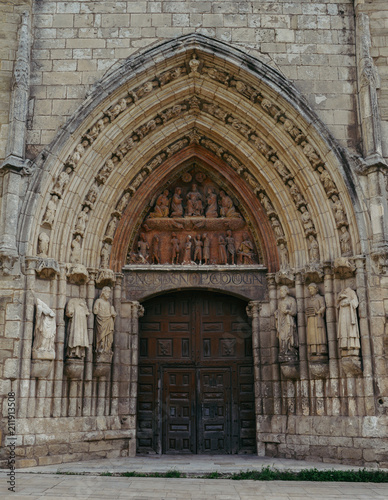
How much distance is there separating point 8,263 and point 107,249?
6.28 feet

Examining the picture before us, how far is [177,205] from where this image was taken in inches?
412

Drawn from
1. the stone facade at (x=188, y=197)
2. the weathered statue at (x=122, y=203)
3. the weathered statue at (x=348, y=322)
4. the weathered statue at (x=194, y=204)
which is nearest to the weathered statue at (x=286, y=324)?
the stone facade at (x=188, y=197)

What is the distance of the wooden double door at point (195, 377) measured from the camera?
967cm

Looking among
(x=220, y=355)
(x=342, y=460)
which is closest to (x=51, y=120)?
(x=220, y=355)

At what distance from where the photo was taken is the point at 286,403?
9.20 metres

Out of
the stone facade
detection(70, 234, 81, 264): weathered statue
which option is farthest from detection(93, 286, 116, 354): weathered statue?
detection(70, 234, 81, 264): weathered statue

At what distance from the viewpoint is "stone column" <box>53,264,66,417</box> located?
332 inches

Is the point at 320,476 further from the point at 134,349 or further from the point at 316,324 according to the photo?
the point at 134,349

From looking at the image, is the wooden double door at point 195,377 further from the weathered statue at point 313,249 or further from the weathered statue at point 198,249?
the weathered statue at point 313,249

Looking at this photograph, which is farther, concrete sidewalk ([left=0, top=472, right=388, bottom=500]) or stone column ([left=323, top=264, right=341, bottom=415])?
stone column ([left=323, top=264, right=341, bottom=415])

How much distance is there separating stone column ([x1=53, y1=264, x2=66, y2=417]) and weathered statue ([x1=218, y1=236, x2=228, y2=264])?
111 inches

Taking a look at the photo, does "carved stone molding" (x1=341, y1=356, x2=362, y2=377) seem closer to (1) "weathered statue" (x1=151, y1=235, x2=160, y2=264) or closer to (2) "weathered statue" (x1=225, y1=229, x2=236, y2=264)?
(2) "weathered statue" (x1=225, y1=229, x2=236, y2=264)

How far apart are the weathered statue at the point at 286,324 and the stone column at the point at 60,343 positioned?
135 inches

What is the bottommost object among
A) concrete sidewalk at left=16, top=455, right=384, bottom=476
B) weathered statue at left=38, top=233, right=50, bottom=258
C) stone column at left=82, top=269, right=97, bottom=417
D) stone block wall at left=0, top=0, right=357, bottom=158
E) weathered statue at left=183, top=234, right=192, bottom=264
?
concrete sidewalk at left=16, top=455, right=384, bottom=476
